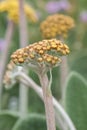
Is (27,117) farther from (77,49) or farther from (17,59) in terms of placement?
(77,49)

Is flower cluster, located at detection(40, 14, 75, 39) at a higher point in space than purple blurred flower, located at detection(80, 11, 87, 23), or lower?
lower

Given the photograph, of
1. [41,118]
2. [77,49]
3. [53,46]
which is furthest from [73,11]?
[53,46]

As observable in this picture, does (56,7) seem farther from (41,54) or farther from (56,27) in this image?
(41,54)

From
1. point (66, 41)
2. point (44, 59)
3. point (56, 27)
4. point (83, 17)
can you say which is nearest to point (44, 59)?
point (44, 59)

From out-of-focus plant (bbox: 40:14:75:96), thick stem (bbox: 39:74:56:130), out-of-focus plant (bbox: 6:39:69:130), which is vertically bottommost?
thick stem (bbox: 39:74:56:130)

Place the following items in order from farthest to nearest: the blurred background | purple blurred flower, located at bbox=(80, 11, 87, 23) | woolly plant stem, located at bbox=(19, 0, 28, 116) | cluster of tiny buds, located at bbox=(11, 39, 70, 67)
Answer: purple blurred flower, located at bbox=(80, 11, 87, 23), the blurred background, woolly plant stem, located at bbox=(19, 0, 28, 116), cluster of tiny buds, located at bbox=(11, 39, 70, 67)

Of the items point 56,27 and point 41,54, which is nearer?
point 41,54

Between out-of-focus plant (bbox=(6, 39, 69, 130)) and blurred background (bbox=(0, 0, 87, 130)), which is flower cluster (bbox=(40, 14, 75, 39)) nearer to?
blurred background (bbox=(0, 0, 87, 130))

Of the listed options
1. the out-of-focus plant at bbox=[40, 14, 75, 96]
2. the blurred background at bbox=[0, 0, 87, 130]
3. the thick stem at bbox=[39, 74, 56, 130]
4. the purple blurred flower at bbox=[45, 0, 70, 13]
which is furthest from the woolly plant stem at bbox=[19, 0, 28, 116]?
the purple blurred flower at bbox=[45, 0, 70, 13]
